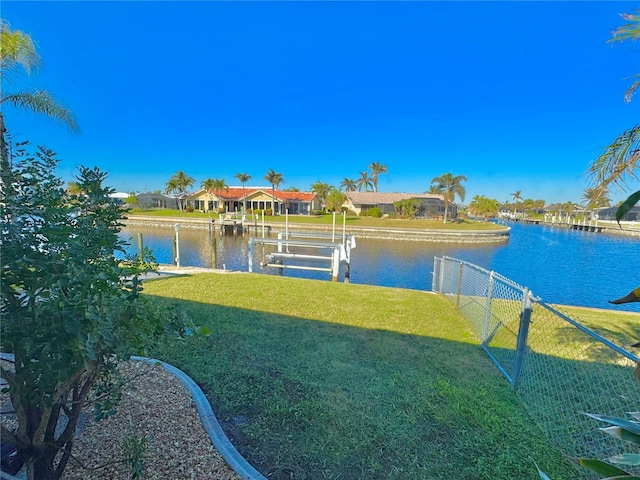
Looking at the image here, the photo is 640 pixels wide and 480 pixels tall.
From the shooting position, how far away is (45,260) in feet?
4.64

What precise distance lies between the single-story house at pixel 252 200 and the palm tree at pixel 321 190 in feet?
8.09

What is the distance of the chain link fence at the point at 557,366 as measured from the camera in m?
2.62

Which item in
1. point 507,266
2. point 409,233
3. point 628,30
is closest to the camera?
point 628,30

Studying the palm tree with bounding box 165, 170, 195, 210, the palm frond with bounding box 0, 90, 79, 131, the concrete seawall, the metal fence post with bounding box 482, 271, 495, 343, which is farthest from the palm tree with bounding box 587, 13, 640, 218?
the palm tree with bounding box 165, 170, 195, 210

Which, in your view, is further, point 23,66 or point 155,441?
point 23,66

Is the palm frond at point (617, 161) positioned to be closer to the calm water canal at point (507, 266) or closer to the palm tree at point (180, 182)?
the calm water canal at point (507, 266)

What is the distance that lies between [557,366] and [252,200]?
44256 millimetres

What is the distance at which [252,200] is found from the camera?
149 feet

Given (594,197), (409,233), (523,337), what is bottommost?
(409,233)

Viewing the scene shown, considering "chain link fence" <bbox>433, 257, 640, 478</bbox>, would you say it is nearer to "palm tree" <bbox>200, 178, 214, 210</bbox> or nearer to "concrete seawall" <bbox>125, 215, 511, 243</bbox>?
"concrete seawall" <bbox>125, 215, 511, 243</bbox>

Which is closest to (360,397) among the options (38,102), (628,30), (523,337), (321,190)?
(523,337)

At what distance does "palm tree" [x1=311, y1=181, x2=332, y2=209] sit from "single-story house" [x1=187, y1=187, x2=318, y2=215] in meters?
2.47

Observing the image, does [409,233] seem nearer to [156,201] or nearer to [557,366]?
[557,366]

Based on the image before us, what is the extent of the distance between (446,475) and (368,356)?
1.79m
